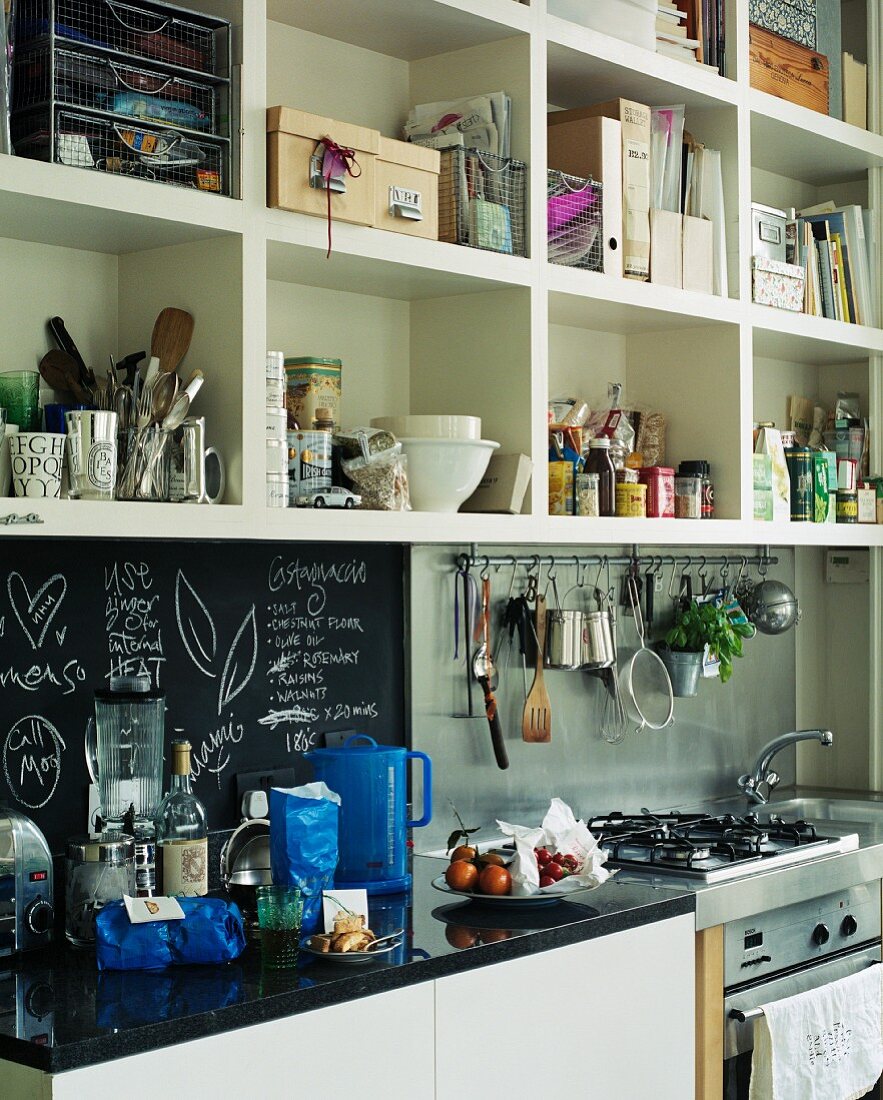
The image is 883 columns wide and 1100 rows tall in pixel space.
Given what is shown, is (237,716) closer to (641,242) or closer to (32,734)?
(32,734)

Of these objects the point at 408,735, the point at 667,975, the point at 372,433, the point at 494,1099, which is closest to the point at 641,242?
the point at 372,433

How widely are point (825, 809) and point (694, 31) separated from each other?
1.92 metres

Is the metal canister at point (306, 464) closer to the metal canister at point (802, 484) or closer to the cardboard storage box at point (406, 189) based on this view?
the cardboard storage box at point (406, 189)

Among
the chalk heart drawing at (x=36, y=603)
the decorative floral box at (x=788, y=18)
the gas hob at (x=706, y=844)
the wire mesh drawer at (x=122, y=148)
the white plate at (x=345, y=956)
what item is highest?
the decorative floral box at (x=788, y=18)

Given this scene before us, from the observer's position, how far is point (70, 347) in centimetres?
226

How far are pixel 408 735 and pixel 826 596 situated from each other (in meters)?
1.66

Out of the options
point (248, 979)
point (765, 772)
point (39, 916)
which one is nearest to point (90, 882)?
point (39, 916)

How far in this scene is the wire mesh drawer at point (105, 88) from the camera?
6.50 feet

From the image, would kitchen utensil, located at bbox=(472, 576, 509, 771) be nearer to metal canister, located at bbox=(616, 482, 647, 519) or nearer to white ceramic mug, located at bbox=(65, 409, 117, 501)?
metal canister, located at bbox=(616, 482, 647, 519)

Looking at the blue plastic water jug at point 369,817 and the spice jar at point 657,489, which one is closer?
the blue plastic water jug at point 369,817

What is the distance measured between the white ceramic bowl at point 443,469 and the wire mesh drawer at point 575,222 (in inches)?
18.4

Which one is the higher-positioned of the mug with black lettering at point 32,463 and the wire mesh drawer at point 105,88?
the wire mesh drawer at point 105,88

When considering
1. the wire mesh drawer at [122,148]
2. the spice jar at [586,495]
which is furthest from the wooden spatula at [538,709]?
the wire mesh drawer at [122,148]

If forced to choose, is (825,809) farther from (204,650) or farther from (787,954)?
(204,650)
